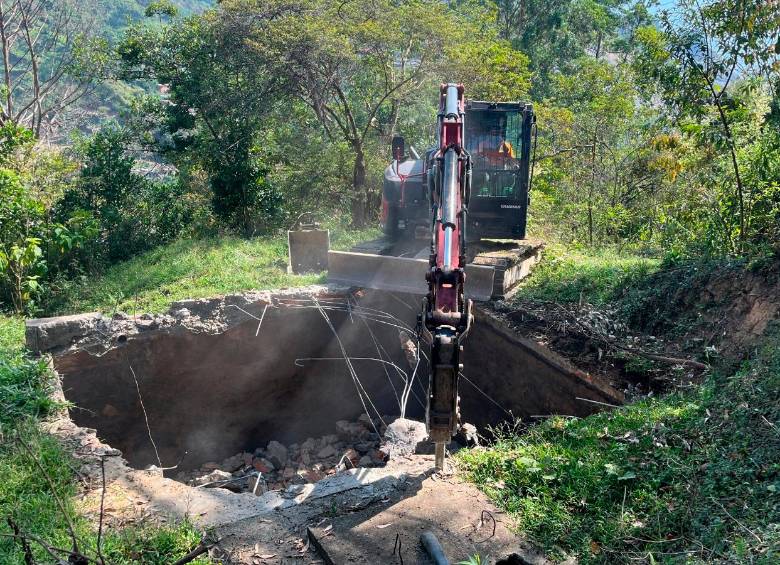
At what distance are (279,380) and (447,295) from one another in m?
5.82

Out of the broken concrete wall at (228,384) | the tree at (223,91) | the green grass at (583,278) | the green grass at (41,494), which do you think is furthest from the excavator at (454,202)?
the tree at (223,91)

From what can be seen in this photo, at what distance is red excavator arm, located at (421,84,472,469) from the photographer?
4770 mm

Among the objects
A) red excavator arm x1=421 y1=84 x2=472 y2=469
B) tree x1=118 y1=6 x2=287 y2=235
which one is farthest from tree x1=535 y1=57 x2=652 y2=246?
red excavator arm x1=421 y1=84 x2=472 y2=469

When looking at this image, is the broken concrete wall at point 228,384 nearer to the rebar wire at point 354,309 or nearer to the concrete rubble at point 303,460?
the rebar wire at point 354,309

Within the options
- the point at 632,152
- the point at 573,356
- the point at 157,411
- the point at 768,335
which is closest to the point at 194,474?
the point at 157,411

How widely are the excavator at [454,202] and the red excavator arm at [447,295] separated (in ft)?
0.04

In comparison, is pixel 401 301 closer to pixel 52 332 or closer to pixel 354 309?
pixel 354 309

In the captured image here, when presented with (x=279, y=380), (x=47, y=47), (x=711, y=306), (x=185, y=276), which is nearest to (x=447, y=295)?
(x=711, y=306)

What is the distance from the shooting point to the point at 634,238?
14219 millimetres

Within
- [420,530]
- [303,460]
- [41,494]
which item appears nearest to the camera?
[420,530]

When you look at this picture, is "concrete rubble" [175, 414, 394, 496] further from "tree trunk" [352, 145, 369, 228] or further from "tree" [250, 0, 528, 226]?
"tree" [250, 0, 528, 226]

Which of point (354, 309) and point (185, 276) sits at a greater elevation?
point (185, 276)

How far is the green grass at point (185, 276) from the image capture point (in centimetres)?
970

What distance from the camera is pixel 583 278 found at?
385 inches
